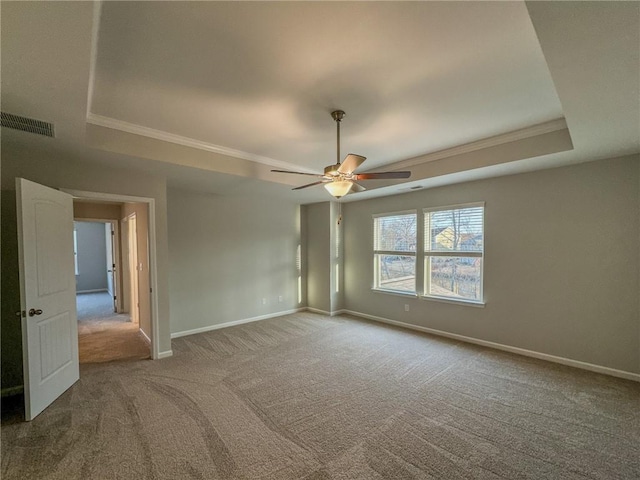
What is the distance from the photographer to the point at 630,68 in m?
1.71

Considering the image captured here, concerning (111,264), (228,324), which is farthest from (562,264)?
(111,264)

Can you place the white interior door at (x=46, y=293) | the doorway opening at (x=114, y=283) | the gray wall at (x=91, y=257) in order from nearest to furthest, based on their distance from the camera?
the white interior door at (x=46, y=293) < the doorway opening at (x=114, y=283) < the gray wall at (x=91, y=257)

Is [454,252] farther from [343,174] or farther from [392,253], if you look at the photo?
[343,174]

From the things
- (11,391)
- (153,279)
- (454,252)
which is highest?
(454,252)

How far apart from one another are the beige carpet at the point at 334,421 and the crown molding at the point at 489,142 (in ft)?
8.99

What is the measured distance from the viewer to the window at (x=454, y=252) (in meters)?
4.43

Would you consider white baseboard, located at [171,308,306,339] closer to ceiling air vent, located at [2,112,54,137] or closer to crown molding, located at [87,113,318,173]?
crown molding, located at [87,113,318,173]

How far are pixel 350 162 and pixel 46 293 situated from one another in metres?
3.23

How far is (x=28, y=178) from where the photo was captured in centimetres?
307

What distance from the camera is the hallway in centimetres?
401

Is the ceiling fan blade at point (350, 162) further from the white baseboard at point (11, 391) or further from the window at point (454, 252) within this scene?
the white baseboard at point (11, 391)

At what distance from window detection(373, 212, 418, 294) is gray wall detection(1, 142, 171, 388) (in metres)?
4.05

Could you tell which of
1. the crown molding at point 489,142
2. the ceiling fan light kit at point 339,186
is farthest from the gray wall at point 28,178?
the crown molding at point 489,142

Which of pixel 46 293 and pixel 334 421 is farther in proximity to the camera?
pixel 46 293
